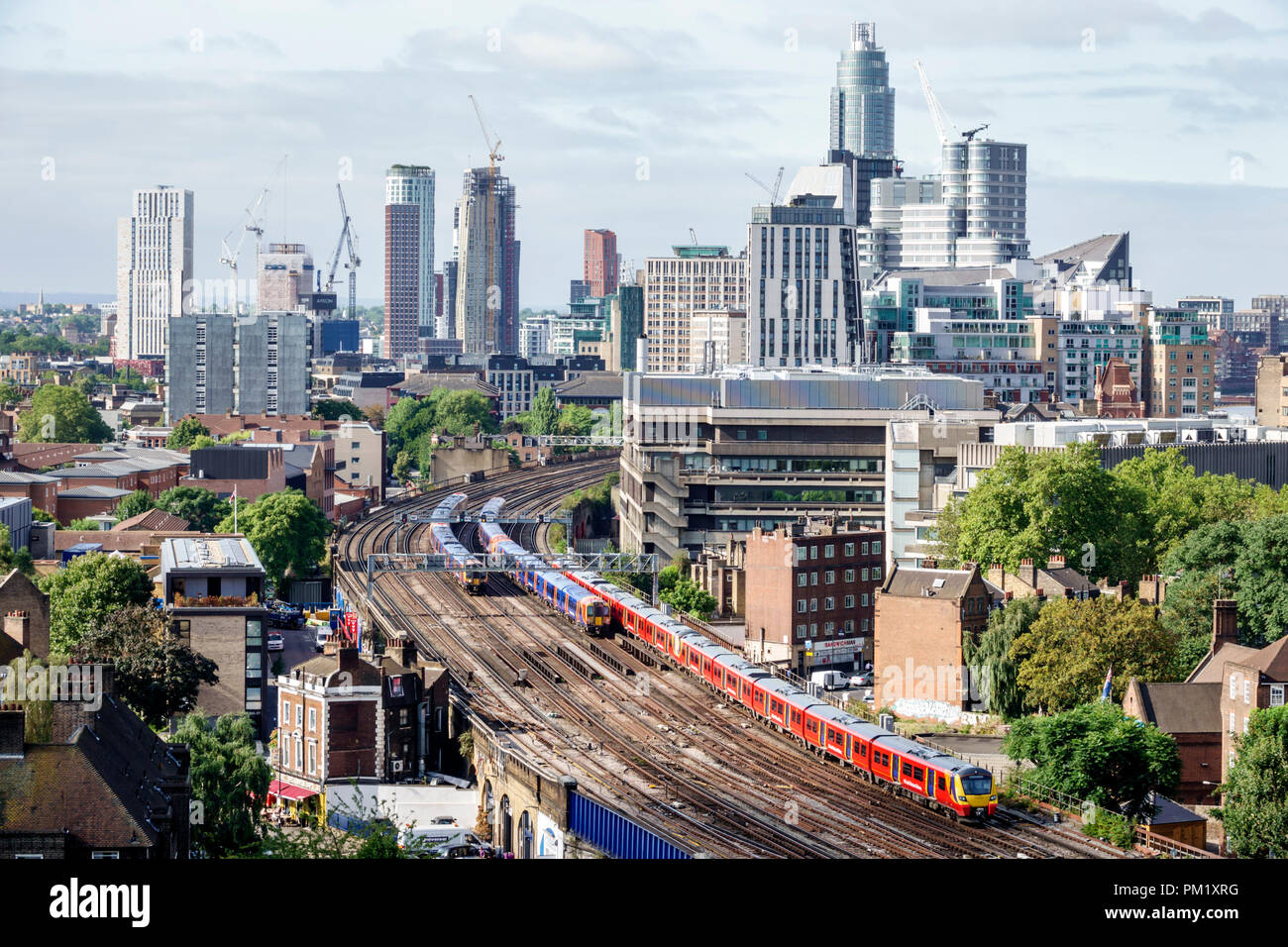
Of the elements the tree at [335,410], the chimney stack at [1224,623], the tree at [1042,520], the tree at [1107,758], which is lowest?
the tree at [1107,758]

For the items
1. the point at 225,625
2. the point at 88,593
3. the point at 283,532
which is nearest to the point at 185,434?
the point at 283,532

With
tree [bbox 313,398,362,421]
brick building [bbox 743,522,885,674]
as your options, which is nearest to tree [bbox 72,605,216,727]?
brick building [bbox 743,522,885,674]

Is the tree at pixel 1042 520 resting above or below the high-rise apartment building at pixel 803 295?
below

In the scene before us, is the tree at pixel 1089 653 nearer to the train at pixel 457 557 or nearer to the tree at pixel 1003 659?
the tree at pixel 1003 659

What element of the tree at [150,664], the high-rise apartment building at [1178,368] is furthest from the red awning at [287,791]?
the high-rise apartment building at [1178,368]

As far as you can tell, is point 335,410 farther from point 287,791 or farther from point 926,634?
point 287,791

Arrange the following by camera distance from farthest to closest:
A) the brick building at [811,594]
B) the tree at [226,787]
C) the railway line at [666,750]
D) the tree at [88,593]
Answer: the brick building at [811,594], the tree at [88,593], the railway line at [666,750], the tree at [226,787]

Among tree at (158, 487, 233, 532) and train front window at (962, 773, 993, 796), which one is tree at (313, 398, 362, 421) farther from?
train front window at (962, 773, 993, 796)
